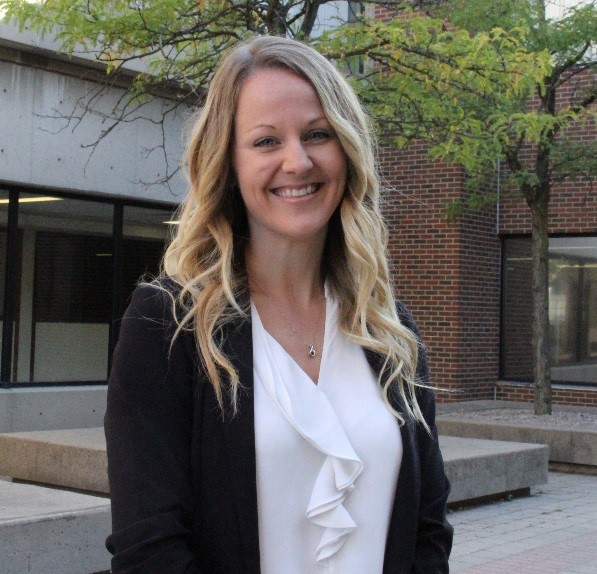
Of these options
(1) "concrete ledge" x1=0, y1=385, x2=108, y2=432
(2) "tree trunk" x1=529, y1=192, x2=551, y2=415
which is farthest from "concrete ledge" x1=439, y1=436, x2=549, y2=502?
(1) "concrete ledge" x1=0, y1=385, x2=108, y2=432

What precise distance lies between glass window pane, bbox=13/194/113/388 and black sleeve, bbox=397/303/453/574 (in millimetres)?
11370

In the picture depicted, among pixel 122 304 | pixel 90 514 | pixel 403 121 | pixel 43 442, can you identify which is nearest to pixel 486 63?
pixel 403 121

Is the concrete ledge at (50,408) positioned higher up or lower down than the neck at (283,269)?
lower down

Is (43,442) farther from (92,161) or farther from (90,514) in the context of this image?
(92,161)

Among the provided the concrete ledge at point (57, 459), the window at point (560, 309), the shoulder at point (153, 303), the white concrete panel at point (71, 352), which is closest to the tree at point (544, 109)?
the window at point (560, 309)

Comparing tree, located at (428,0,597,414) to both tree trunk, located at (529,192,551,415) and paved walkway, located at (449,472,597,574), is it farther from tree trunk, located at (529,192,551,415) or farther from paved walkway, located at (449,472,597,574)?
paved walkway, located at (449,472,597,574)

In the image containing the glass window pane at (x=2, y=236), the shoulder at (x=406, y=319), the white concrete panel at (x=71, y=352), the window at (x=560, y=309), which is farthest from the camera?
the window at (x=560, y=309)

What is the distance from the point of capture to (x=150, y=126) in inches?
578

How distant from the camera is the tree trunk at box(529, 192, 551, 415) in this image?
47.6ft

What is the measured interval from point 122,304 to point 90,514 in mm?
8533

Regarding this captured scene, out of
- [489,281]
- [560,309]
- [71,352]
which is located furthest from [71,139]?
[560,309]

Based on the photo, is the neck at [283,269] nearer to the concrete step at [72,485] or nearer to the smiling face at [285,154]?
the smiling face at [285,154]

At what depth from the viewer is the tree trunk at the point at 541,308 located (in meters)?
14.5

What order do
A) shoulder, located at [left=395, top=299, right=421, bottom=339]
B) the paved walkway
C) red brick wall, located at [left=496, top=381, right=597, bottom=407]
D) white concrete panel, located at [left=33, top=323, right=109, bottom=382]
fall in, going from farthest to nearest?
1. red brick wall, located at [left=496, top=381, right=597, bottom=407]
2. white concrete panel, located at [left=33, top=323, right=109, bottom=382]
3. the paved walkway
4. shoulder, located at [left=395, top=299, right=421, bottom=339]
